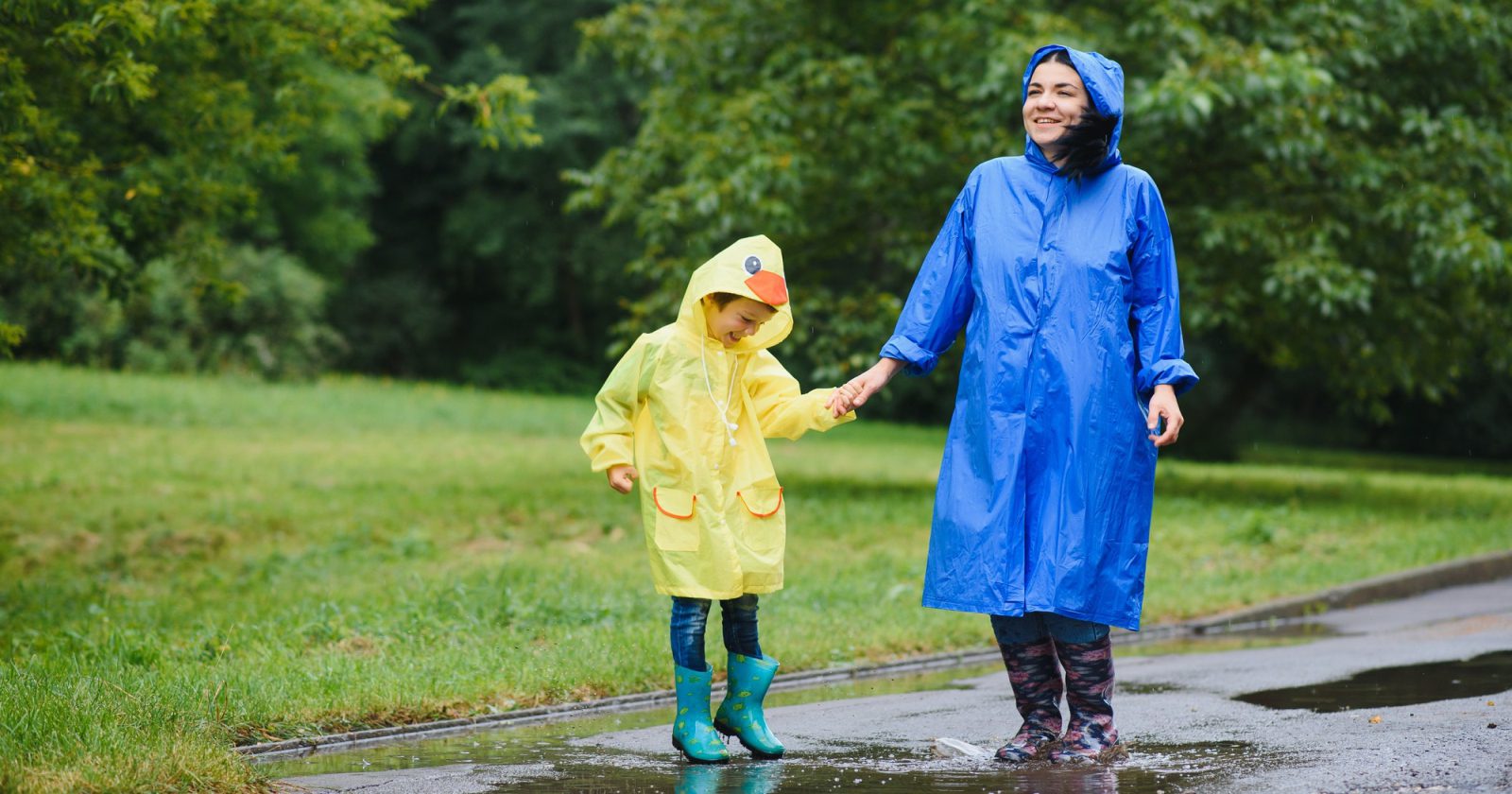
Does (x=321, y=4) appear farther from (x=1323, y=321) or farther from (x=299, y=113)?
(x=1323, y=321)

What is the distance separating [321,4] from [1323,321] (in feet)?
34.7

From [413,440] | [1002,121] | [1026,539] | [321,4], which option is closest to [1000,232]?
[1026,539]

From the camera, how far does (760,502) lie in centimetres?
484

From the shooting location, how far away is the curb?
17.1 ft

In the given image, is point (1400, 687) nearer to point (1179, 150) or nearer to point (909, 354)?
point (909, 354)

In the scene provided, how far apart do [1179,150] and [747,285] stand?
11.0 metres

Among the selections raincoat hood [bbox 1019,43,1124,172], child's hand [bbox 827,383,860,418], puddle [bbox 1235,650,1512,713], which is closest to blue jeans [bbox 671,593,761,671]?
child's hand [bbox 827,383,860,418]

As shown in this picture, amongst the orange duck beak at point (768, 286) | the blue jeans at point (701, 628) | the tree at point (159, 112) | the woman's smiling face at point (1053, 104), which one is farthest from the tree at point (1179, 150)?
the blue jeans at point (701, 628)

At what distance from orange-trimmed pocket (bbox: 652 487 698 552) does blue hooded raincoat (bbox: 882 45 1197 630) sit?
28.2 inches

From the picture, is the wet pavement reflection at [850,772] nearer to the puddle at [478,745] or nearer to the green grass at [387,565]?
the puddle at [478,745]

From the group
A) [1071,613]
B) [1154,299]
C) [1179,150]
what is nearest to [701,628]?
[1071,613]

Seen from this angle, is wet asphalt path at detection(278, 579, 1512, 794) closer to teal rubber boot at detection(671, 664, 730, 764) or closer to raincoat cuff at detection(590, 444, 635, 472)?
teal rubber boot at detection(671, 664, 730, 764)

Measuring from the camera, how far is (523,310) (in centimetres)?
4769

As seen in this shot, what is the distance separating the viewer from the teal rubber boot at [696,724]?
4.68m
